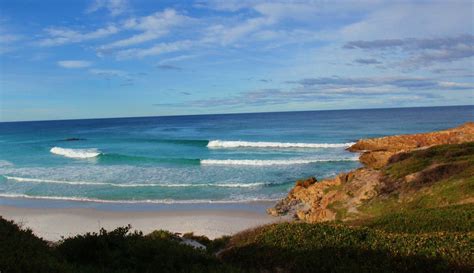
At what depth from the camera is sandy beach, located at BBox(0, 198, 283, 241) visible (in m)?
22.1

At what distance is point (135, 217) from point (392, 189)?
14.1 meters

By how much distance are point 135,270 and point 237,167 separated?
34.3 m

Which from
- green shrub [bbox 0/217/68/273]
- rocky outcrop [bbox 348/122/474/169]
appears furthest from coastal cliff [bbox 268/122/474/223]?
rocky outcrop [bbox 348/122/474/169]

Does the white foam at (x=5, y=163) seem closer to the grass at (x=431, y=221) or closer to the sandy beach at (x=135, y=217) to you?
the sandy beach at (x=135, y=217)

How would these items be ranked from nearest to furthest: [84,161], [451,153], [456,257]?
[456,257] → [451,153] → [84,161]

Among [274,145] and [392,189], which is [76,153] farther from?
[392,189]

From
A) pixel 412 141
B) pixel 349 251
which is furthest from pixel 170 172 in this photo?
pixel 349 251

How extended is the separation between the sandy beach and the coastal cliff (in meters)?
2.38

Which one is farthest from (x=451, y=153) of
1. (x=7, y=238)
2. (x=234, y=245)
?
(x=7, y=238)

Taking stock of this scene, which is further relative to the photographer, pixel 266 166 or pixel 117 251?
pixel 266 166

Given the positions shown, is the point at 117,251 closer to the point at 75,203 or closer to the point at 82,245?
the point at 82,245

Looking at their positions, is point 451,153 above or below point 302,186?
above

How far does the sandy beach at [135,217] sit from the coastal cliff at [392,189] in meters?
2.38

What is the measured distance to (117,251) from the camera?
9.04 m
